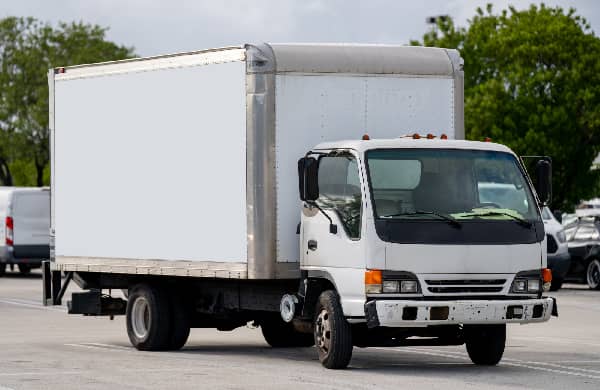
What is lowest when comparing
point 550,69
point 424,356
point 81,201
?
point 424,356

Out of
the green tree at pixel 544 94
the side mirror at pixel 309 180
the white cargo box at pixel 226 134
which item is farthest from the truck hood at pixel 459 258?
the green tree at pixel 544 94

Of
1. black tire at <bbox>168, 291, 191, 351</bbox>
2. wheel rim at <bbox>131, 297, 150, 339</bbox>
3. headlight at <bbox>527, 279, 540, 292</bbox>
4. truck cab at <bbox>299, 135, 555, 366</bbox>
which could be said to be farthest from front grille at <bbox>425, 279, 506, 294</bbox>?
wheel rim at <bbox>131, 297, 150, 339</bbox>

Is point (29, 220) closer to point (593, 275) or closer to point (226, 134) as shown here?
point (593, 275)

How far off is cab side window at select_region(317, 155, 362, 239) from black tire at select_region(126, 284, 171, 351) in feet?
9.96

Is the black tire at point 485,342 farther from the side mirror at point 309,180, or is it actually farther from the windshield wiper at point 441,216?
the side mirror at point 309,180

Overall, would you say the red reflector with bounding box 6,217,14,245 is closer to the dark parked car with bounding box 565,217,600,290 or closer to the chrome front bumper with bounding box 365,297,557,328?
the dark parked car with bounding box 565,217,600,290

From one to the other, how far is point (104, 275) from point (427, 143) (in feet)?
16.4

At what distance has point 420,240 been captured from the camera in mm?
14688

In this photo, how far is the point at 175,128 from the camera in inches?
675

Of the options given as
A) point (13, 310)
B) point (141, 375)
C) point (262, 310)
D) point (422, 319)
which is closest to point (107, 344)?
point (262, 310)

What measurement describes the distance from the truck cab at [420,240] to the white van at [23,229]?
22.7 meters

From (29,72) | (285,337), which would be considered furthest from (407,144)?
(29,72)

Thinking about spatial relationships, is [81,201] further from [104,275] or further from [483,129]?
[483,129]

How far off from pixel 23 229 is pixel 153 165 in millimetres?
20612
